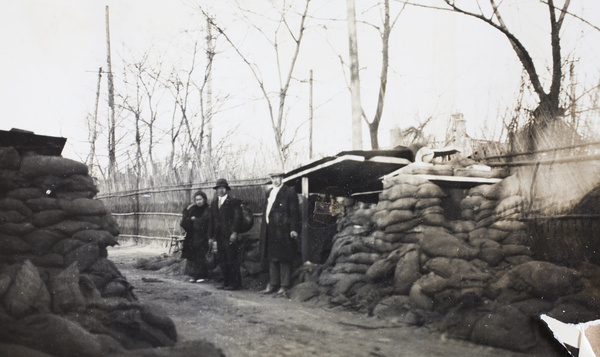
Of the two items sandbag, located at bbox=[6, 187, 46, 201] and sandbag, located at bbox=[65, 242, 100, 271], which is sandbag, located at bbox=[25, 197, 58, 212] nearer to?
sandbag, located at bbox=[6, 187, 46, 201]

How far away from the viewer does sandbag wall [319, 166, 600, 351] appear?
3.15 m

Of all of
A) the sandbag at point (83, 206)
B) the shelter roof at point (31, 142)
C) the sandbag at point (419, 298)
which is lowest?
the sandbag at point (419, 298)

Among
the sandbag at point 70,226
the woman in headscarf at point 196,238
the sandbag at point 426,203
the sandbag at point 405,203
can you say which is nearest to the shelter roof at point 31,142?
the sandbag at point 70,226

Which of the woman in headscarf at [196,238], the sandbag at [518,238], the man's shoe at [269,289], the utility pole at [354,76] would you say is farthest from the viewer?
the utility pole at [354,76]

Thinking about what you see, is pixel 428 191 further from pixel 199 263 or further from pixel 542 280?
pixel 199 263

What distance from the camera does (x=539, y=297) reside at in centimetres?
330

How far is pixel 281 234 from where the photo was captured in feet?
18.4

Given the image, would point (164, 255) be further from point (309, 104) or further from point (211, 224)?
point (309, 104)

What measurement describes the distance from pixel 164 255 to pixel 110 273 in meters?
3.90

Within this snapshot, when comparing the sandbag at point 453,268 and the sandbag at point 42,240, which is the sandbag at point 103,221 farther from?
the sandbag at point 453,268

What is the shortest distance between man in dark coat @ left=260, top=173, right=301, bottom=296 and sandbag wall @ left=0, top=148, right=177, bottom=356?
2.89 meters

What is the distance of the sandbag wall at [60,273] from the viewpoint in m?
1.98

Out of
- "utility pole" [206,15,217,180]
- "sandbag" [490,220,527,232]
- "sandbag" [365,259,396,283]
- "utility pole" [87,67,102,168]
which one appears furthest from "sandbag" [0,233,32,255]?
"sandbag" [490,220,527,232]

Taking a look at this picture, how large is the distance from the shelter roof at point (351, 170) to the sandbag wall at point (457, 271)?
16.4 inches
